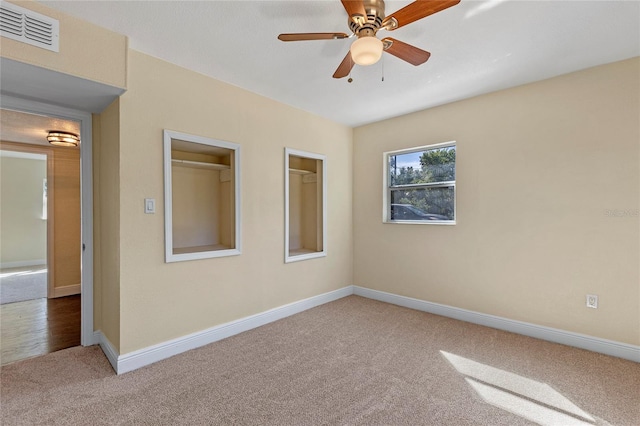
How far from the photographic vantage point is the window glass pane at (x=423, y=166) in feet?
11.9

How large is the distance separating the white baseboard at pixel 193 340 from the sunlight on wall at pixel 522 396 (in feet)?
6.20

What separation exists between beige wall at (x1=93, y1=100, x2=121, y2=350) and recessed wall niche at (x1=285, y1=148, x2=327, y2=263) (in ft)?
7.20

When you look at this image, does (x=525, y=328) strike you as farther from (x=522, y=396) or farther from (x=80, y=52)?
(x=80, y=52)

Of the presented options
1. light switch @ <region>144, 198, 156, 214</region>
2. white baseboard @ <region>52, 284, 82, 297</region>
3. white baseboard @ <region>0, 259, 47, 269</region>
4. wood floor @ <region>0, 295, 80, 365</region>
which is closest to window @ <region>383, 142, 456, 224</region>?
light switch @ <region>144, 198, 156, 214</region>

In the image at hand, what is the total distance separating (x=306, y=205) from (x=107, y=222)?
8.72 feet

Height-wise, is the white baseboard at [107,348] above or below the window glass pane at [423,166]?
below

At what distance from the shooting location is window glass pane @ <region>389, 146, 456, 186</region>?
142 inches

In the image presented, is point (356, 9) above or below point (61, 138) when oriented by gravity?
above

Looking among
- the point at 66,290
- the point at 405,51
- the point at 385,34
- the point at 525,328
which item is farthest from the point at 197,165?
the point at 525,328

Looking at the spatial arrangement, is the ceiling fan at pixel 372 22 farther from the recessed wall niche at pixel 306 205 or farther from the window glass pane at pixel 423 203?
the recessed wall niche at pixel 306 205

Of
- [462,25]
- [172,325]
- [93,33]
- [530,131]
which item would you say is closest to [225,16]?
[93,33]

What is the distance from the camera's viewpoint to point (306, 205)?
464cm

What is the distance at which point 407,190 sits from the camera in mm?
4023

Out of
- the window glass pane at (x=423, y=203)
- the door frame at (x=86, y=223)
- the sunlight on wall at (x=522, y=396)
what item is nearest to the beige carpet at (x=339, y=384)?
the sunlight on wall at (x=522, y=396)
